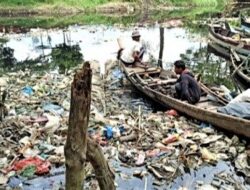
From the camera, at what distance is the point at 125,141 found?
29.3 ft

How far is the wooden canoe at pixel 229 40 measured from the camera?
18.0 meters

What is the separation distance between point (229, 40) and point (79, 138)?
16.3 m

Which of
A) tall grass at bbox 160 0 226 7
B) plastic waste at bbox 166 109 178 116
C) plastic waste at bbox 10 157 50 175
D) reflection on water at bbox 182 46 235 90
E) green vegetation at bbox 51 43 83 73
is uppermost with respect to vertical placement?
tall grass at bbox 160 0 226 7

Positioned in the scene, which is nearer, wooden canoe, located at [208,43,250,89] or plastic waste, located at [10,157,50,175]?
plastic waste, located at [10,157,50,175]

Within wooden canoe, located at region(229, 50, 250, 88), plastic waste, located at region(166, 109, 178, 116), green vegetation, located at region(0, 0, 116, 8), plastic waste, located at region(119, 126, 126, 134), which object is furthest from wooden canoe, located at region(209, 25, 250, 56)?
green vegetation, located at region(0, 0, 116, 8)

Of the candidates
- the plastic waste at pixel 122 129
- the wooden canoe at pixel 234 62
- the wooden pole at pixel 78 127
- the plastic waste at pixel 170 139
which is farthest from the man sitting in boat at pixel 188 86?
the wooden pole at pixel 78 127

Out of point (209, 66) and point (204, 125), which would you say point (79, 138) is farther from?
point (209, 66)

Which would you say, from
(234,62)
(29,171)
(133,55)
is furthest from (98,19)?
(29,171)

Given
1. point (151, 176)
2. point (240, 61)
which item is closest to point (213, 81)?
point (240, 61)

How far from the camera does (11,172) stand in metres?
7.68

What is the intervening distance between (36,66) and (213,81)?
273 inches

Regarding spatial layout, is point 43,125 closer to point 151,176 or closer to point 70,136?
point 151,176

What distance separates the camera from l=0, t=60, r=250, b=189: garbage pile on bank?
786 cm

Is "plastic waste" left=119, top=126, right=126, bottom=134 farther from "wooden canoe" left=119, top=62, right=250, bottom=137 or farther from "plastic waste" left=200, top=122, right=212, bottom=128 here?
"plastic waste" left=200, top=122, right=212, bottom=128
